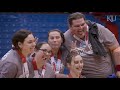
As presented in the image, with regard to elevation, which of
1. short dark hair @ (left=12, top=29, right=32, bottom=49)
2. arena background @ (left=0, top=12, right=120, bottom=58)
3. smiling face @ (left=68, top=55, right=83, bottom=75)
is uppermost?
arena background @ (left=0, top=12, right=120, bottom=58)

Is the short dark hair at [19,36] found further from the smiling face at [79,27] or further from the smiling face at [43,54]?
A: the smiling face at [79,27]

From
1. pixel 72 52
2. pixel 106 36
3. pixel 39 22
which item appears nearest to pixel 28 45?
pixel 39 22

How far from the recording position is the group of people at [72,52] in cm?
311

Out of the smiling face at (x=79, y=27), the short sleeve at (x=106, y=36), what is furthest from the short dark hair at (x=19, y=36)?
the short sleeve at (x=106, y=36)

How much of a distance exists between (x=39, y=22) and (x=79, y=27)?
0.47 meters

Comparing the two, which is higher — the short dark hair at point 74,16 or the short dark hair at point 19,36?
the short dark hair at point 74,16

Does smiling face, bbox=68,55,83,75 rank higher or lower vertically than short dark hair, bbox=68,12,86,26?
lower

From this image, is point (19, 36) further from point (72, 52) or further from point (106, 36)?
point (106, 36)

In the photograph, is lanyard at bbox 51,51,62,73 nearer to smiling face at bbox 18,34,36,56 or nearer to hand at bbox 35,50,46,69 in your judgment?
hand at bbox 35,50,46,69

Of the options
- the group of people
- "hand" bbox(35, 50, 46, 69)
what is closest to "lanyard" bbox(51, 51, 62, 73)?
the group of people

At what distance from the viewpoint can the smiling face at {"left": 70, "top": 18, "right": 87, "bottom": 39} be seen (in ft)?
10.4

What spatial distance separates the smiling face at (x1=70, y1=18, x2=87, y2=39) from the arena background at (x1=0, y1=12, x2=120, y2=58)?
0.27ft

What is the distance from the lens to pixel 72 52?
3164 millimetres
